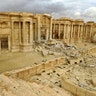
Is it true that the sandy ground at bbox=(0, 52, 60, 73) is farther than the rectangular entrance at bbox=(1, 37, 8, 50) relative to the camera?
No

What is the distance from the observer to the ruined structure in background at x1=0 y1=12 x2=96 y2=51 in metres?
17.0

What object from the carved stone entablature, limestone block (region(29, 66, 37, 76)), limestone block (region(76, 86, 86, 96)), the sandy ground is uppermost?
the carved stone entablature

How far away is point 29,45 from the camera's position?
18.3m

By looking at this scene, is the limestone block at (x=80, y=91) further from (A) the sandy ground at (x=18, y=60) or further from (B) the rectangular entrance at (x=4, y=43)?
(B) the rectangular entrance at (x=4, y=43)

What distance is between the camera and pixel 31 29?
18.7m

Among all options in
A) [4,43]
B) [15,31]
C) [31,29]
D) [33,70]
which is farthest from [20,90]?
[31,29]

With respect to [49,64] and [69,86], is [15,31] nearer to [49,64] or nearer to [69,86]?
[49,64]

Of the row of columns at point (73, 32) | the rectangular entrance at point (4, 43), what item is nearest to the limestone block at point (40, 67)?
the rectangular entrance at point (4, 43)

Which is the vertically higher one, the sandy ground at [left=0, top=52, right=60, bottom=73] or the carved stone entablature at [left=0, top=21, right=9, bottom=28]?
the carved stone entablature at [left=0, top=21, right=9, bottom=28]

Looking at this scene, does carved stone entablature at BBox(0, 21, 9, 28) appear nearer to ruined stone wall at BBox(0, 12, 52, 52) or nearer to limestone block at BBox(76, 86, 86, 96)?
ruined stone wall at BBox(0, 12, 52, 52)

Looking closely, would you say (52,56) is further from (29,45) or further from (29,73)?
(29,73)

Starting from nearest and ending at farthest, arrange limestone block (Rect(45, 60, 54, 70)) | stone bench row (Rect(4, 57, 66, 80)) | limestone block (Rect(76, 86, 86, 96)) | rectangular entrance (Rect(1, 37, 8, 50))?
limestone block (Rect(76, 86, 86, 96)) → stone bench row (Rect(4, 57, 66, 80)) → limestone block (Rect(45, 60, 54, 70)) → rectangular entrance (Rect(1, 37, 8, 50))

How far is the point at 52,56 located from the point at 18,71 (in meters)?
6.09

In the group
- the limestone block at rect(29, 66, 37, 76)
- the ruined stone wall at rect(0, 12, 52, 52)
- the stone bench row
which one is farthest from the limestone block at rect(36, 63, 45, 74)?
the ruined stone wall at rect(0, 12, 52, 52)
